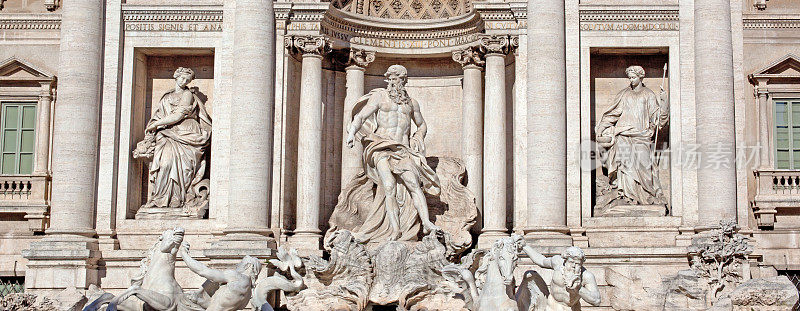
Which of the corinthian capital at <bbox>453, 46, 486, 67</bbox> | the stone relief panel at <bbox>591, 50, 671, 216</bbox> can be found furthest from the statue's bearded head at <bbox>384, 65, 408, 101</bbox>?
the stone relief panel at <bbox>591, 50, 671, 216</bbox>

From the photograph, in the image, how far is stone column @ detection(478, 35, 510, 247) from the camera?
74.7 ft

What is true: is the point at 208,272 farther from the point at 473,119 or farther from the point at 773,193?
the point at 773,193

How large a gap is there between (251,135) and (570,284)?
7.77m

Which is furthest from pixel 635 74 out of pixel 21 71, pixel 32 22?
pixel 21 71

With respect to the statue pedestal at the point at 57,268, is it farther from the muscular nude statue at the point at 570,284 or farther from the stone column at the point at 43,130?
the muscular nude statue at the point at 570,284

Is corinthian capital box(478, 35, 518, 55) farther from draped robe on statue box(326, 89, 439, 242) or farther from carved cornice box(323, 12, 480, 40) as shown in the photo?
draped robe on statue box(326, 89, 439, 242)

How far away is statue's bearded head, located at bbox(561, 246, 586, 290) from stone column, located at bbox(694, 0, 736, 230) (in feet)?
17.5

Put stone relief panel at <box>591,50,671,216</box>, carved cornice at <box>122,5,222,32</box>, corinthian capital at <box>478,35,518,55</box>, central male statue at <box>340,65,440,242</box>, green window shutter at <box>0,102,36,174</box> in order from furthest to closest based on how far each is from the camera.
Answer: green window shutter at <box>0,102,36,174</box> < carved cornice at <box>122,5,222,32</box> < corinthian capital at <box>478,35,518,55</box> < stone relief panel at <box>591,50,671,216</box> < central male statue at <box>340,65,440,242</box>

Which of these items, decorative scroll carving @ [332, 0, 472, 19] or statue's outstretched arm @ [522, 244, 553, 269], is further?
decorative scroll carving @ [332, 0, 472, 19]

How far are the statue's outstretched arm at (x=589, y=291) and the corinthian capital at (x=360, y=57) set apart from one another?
27.8ft

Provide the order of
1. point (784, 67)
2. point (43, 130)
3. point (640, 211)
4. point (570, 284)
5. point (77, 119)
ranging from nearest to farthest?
point (570, 284) → point (640, 211) → point (77, 119) → point (784, 67) → point (43, 130)

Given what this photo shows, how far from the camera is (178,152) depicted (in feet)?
75.4

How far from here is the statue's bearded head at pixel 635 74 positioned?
22.8 m

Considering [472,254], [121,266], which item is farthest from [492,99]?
[121,266]
